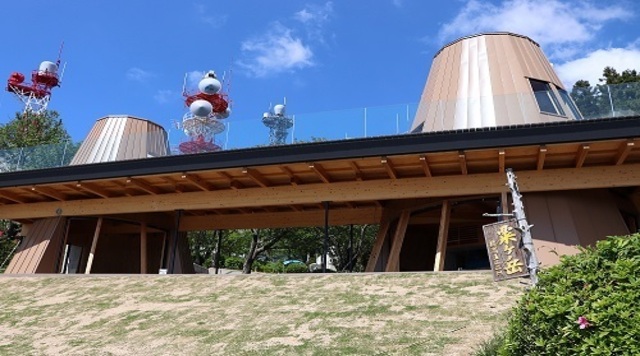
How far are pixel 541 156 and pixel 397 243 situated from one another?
191 inches

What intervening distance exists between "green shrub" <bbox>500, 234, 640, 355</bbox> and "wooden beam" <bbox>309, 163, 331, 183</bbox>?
10.1 metres

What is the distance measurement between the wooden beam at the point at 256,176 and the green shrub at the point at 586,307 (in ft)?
36.9

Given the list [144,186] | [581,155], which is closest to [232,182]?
[144,186]

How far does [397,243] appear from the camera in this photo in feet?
50.9

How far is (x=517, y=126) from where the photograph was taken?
1262cm

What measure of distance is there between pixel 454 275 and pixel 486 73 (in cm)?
808

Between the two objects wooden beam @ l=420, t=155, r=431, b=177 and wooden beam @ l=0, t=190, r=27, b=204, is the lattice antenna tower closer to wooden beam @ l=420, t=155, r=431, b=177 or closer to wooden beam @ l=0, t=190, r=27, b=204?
wooden beam @ l=420, t=155, r=431, b=177

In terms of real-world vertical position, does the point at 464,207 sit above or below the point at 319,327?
above

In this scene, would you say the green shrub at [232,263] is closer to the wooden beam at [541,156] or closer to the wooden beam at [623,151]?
the wooden beam at [541,156]

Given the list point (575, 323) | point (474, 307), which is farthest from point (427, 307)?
point (575, 323)

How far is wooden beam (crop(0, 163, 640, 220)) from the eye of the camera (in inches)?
523

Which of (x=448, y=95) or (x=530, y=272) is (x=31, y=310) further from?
(x=448, y=95)

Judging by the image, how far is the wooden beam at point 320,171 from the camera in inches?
570

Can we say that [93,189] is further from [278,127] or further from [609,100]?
[609,100]
